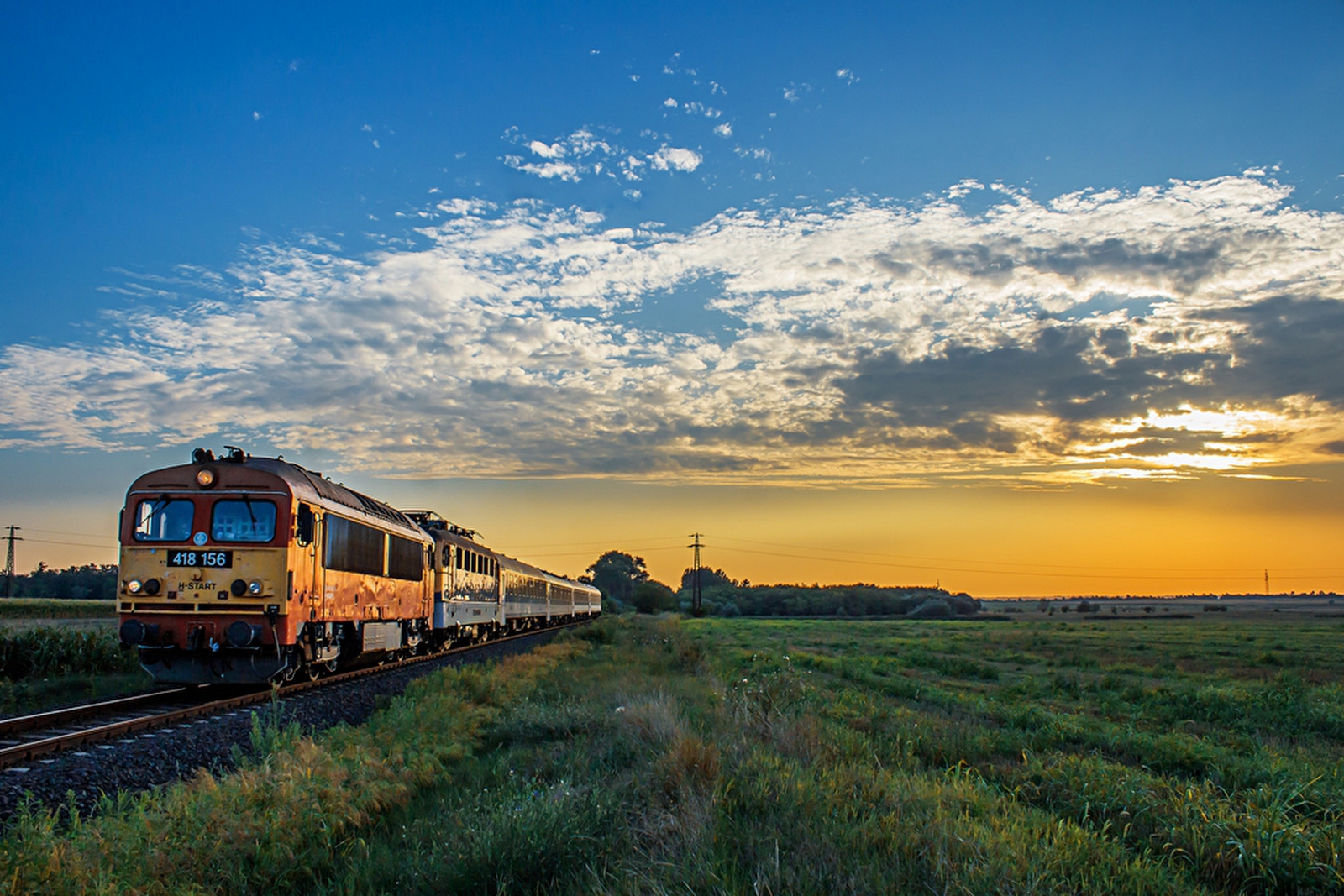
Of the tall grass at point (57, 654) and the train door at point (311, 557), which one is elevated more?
the train door at point (311, 557)

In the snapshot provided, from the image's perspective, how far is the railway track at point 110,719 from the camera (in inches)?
352

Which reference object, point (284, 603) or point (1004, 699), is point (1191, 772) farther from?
point (284, 603)

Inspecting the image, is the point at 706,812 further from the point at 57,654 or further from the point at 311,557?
the point at 57,654

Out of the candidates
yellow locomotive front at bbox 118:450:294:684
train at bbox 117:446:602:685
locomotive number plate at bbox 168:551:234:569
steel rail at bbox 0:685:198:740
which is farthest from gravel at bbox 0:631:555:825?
locomotive number plate at bbox 168:551:234:569

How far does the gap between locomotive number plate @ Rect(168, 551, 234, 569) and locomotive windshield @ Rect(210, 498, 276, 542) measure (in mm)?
262

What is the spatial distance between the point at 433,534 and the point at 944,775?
2080 centimetres

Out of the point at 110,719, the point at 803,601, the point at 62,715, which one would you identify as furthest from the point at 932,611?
the point at 62,715

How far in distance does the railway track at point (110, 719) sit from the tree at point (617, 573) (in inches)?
6019

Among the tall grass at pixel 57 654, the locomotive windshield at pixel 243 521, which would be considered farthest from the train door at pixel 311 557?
the tall grass at pixel 57 654

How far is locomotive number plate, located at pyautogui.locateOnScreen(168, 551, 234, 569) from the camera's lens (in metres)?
13.5

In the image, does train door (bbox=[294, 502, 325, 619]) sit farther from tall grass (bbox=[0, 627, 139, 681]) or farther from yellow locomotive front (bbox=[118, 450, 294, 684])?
tall grass (bbox=[0, 627, 139, 681])

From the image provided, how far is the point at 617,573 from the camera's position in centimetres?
17175

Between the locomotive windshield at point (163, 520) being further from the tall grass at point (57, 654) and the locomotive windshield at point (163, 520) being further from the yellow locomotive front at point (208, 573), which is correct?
the tall grass at point (57, 654)

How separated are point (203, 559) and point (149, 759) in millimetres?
5586
